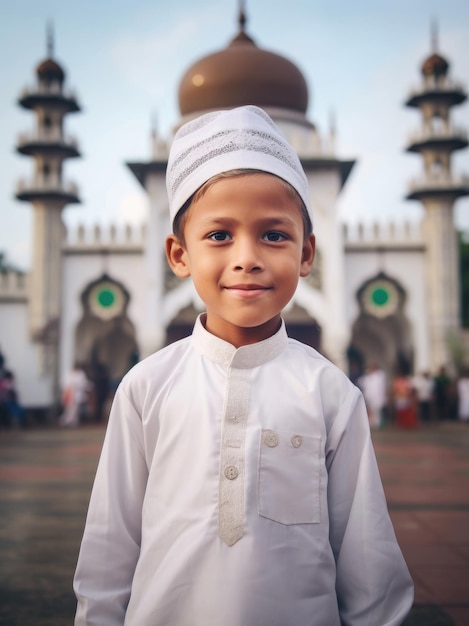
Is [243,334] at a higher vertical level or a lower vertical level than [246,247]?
lower

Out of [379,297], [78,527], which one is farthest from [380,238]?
[78,527]

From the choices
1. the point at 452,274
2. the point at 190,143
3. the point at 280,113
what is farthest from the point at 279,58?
the point at 190,143

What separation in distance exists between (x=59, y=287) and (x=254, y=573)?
16.6m

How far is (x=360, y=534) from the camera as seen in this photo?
1406mm

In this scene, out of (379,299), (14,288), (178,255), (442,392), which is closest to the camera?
(178,255)

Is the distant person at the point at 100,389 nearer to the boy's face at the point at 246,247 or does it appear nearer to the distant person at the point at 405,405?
the distant person at the point at 405,405

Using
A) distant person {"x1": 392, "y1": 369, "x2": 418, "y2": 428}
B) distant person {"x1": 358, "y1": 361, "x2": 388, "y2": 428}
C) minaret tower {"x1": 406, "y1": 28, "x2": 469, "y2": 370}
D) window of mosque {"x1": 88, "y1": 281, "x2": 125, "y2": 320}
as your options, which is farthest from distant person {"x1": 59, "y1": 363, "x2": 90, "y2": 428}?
minaret tower {"x1": 406, "y1": 28, "x2": 469, "y2": 370}

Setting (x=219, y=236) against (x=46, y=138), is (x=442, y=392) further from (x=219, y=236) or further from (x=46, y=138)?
(x=219, y=236)

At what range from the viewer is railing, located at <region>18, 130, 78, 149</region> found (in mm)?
17922

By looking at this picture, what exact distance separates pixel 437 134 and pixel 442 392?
7149 millimetres

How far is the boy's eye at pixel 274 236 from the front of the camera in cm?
143

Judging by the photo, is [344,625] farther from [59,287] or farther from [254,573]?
[59,287]

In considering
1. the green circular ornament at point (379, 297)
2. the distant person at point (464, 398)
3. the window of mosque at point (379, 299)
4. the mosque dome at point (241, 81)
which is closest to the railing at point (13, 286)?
the mosque dome at point (241, 81)

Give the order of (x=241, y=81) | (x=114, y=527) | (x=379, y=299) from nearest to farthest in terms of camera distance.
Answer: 1. (x=114, y=527)
2. (x=241, y=81)
3. (x=379, y=299)
